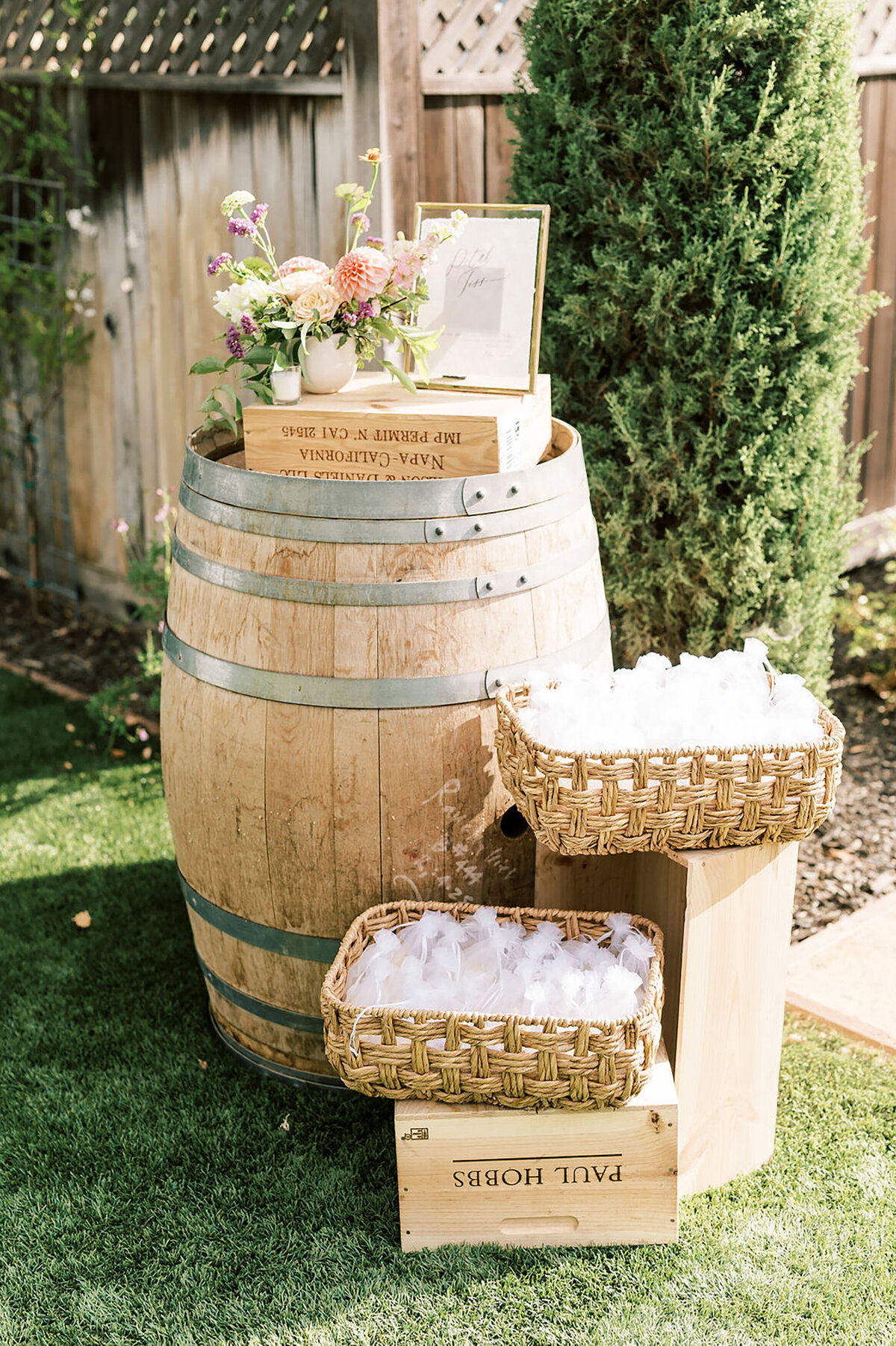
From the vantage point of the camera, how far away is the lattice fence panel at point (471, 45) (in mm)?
3820

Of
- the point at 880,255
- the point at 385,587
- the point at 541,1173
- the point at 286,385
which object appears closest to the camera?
the point at 541,1173

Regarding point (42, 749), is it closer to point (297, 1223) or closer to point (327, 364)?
point (327, 364)

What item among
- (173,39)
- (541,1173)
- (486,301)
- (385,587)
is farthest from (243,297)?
(173,39)

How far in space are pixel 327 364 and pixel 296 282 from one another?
0.58ft

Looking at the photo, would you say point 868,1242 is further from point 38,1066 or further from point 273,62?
point 273,62

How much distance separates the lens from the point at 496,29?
3963 millimetres

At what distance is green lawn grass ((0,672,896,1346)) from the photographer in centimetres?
226

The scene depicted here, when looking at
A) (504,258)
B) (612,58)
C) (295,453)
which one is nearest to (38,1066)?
(295,453)

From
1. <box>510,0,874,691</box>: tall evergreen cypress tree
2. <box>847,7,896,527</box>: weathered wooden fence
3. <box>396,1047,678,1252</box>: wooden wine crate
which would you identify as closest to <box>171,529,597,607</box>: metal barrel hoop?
<box>396,1047,678,1252</box>: wooden wine crate

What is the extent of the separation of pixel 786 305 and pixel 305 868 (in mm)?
1918

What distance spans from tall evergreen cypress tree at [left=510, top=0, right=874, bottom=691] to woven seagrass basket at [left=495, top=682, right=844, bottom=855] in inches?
51.1

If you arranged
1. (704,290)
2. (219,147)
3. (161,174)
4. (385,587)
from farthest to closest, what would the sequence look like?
(161,174) < (219,147) < (704,290) < (385,587)

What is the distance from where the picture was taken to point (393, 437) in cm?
262

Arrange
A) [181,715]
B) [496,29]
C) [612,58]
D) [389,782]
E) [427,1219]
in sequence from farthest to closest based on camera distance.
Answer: [496,29]
[612,58]
[181,715]
[389,782]
[427,1219]
